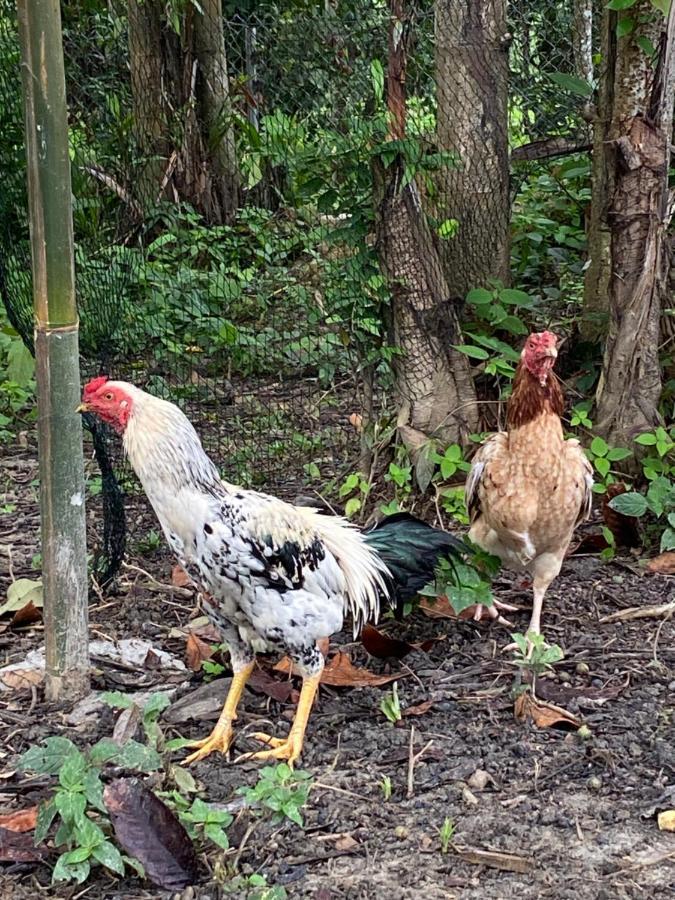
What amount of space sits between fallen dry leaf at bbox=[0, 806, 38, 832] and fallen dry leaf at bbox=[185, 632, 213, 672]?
3.87 feet

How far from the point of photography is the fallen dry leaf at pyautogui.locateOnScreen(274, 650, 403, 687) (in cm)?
417

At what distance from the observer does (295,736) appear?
3721 mm

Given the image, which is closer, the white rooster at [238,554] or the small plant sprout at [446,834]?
the small plant sprout at [446,834]

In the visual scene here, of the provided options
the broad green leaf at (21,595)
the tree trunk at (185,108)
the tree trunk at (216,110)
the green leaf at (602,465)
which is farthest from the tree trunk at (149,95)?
the green leaf at (602,465)


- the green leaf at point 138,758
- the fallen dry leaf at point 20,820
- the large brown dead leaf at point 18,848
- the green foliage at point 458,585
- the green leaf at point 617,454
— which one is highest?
the green leaf at point 617,454

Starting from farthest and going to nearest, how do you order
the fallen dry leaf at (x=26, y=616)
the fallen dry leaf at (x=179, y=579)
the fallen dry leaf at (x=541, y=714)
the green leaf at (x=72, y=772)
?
the fallen dry leaf at (x=179, y=579), the fallen dry leaf at (x=26, y=616), the fallen dry leaf at (x=541, y=714), the green leaf at (x=72, y=772)

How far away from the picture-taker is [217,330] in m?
6.39

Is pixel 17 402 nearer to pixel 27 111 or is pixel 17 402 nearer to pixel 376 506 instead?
pixel 376 506

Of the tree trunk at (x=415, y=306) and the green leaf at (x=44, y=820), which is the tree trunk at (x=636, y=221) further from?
the green leaf at (x=44, y=820)

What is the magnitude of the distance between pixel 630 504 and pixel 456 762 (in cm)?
193

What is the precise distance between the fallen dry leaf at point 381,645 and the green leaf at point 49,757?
153 centimetres

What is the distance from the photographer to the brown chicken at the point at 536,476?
4477 millimetres

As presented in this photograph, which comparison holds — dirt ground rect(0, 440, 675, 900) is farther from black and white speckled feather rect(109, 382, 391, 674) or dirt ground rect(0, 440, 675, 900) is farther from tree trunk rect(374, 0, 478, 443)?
tree trunk rect(374, 0, 478, 443)

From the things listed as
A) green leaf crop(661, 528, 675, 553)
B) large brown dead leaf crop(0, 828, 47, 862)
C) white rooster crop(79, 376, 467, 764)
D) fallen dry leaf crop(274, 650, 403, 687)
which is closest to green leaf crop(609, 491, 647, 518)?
green leaf crop(661, 528, 675, 553)
